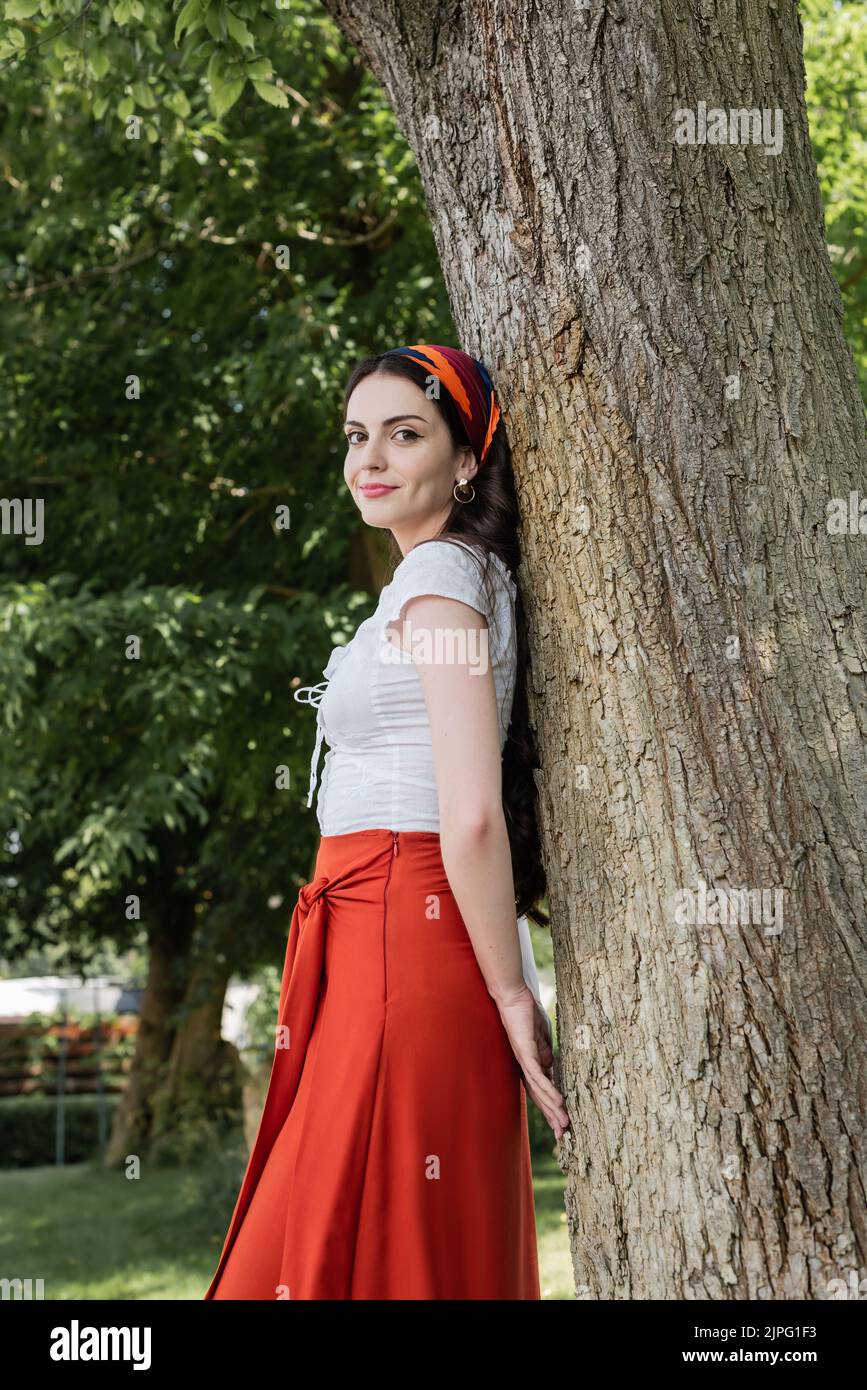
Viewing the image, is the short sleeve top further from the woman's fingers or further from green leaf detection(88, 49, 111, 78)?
green leaf detection(88, 49, 111, 78)

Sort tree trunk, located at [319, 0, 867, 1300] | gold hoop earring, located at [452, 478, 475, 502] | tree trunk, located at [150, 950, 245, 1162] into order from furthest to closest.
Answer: tree trunk, located at [150, 950, 245, 1162], gold hoop earring, located at [452, 478, 475, 502], tree trunk, located at [319, 0, 867, 1300]

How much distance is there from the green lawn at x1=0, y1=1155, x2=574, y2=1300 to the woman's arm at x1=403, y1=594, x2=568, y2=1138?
5.12 m

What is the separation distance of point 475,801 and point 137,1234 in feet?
29.9

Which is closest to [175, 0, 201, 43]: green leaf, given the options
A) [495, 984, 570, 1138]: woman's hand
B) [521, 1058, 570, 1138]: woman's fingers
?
[495, 984, 570, 1138]: woman's hand

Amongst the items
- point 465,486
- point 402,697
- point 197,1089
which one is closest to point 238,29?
point 465,486

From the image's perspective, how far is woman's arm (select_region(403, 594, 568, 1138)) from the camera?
2.14 meters

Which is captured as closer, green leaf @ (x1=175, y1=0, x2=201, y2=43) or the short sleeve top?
the short sleeve top

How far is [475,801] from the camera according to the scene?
Answer: 2.13 metres

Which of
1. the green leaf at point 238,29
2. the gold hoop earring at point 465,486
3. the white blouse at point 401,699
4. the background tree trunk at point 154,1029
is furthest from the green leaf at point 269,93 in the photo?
the background tree trunk at point 154,1029

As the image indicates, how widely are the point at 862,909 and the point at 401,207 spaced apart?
6489 millimetres

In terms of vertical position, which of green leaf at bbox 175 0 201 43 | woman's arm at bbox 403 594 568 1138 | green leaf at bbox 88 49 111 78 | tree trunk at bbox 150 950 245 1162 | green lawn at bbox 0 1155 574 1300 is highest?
green leaf at bbox 88 49 111 78

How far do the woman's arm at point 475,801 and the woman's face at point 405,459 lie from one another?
11.5 inches

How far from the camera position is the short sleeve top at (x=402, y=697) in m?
2.25

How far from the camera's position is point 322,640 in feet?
23.8
